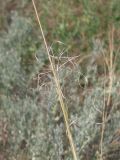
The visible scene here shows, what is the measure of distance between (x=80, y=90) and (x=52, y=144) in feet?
2.31

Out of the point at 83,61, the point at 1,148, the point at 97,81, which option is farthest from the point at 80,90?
the point at 1,148

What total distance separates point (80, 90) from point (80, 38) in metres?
0.72

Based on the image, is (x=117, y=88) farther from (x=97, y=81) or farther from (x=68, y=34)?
(x=68, y=34)

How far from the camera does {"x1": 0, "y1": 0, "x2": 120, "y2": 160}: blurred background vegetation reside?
2645 mm

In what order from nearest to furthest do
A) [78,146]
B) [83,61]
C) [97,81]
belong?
[78,146], [97,81], [83,61]

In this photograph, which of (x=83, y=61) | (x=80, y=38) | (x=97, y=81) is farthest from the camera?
(x=80, y=38)

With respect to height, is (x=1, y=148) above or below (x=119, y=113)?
below

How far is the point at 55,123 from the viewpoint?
278 centimetres

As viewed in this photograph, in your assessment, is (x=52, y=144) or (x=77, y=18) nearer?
(x=52, y=144)

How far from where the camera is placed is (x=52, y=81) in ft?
8.65

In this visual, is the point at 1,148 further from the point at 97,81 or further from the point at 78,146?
the point at 97,81

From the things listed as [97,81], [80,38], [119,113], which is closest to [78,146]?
[119,113]

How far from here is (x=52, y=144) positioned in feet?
8.65

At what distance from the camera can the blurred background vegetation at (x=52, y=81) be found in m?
2.64
